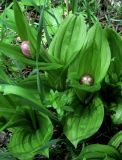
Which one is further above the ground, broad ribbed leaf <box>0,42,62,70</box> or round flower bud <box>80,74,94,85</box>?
broad ribbed leaf <box>0,42,62,70</box>

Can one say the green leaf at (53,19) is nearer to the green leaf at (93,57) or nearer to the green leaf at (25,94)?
the green leaf at (93,57)

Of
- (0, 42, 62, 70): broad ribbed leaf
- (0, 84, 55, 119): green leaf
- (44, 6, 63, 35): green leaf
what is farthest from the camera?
(44, 6, 63, 35): green leaf

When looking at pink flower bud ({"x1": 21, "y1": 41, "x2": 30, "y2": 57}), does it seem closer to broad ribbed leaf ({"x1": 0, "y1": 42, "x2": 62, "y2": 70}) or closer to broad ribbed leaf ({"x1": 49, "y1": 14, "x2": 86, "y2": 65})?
broad ribbed leaf ({"x1": 0, "y1": 42, "x2": 62, "y2": 70})

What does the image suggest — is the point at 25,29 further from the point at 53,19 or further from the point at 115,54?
the point at 53,19

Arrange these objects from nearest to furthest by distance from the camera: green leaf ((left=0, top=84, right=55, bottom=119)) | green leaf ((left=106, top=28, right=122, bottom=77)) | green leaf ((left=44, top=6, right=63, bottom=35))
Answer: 1. green leaf ((left=0, top=84, right=55, bottom=119))
2. green leaf ((left=106, top=28, right=122, bottom=77))
3. green leaf ((left=44, top=6, right=63, bottom=35))

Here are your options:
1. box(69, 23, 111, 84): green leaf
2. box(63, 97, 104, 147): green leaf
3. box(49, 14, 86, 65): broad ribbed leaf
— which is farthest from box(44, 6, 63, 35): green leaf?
box(63, 97, 104, 147): green leaf

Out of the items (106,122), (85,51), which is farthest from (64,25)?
(106,122)

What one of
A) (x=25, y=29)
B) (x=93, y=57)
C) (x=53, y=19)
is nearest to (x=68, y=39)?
Answer: (x=93, y=57)

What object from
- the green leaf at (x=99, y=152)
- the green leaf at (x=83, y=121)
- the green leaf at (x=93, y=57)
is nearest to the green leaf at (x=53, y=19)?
the green leaf at (x=93, y=57)
